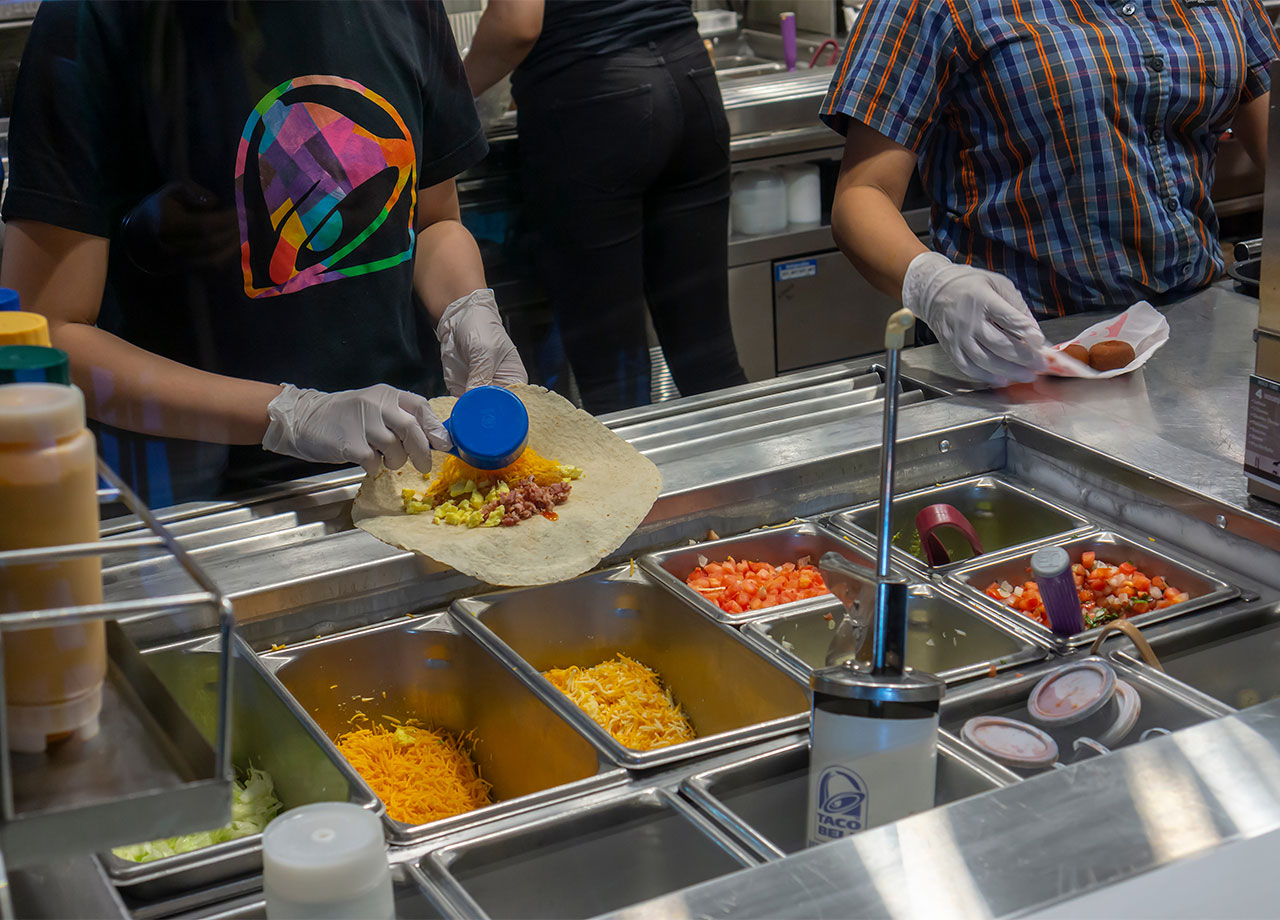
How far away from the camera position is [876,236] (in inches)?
84.4

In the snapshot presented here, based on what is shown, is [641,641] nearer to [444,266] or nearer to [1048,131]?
[444,266]

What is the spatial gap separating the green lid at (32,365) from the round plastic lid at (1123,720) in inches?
34.3

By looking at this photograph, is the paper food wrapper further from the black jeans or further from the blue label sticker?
the blue label sticker

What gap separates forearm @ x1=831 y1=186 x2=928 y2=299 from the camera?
2.11m

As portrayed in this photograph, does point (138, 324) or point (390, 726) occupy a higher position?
point (138, 324)

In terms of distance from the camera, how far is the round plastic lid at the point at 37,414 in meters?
0.60

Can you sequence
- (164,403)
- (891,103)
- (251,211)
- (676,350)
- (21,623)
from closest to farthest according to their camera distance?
(21,623) < (164,403) < (251,211) < (891,103) < (676,350)

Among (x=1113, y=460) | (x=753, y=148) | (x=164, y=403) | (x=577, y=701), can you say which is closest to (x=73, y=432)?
(x=577, y=701)

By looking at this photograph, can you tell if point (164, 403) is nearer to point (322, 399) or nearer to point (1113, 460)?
point (322, 399)

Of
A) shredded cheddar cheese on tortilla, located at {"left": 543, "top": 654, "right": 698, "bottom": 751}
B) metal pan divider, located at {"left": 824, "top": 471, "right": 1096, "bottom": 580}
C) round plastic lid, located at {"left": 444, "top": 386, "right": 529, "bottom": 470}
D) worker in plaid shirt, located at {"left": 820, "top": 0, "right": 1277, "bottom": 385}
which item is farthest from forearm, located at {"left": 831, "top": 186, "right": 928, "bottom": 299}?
shredded cheddar cheese on tortilla, located at {"left": 543, "top": 654, "right": 698, "bottom": 751}

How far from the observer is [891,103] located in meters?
2.12

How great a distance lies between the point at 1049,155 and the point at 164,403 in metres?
1.49

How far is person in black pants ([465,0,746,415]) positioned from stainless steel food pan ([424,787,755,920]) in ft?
7.41

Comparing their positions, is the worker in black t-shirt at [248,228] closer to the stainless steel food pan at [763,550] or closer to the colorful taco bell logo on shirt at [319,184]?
the colorful taco bell logo on shirt at [319,184]
